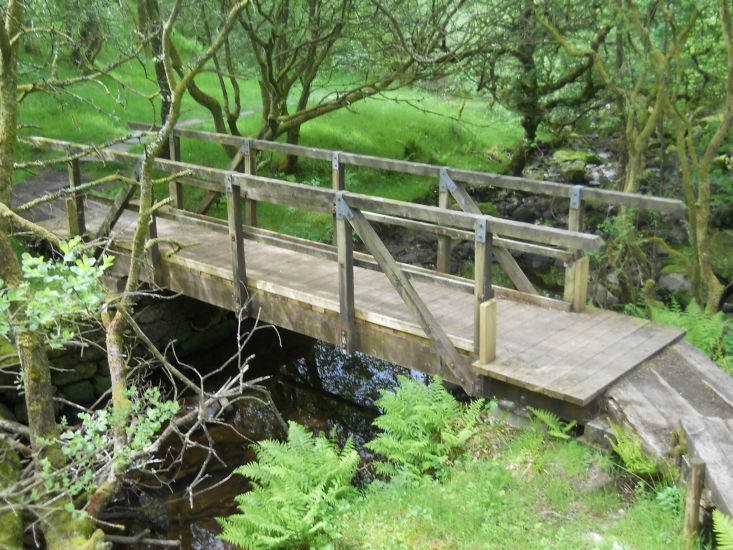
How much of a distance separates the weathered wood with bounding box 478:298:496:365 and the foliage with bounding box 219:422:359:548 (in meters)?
1.49

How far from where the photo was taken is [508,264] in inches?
331

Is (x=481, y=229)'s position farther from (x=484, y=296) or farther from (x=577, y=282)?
(x=577, y=282)

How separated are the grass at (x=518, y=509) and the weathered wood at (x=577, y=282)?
195 centimetres

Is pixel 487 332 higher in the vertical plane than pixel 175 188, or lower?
lower

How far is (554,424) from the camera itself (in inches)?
242

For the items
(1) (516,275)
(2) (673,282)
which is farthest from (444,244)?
(2) (673,282)

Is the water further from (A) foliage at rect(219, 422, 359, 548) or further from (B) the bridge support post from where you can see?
(B) the bridge support post

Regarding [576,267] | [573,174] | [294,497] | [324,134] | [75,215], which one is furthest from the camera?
[573,174]

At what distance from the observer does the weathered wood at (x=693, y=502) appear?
4332 mm

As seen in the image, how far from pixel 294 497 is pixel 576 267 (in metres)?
3.62

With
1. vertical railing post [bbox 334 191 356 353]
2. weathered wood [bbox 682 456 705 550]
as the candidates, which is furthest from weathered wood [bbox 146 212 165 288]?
weathered wood [bbox 682 456 705 550]

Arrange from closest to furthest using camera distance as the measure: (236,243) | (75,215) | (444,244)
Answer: (236,243) < (444,244) < (75,215)

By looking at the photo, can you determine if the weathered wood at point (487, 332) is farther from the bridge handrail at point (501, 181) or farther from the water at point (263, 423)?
the water at point (263, 423)

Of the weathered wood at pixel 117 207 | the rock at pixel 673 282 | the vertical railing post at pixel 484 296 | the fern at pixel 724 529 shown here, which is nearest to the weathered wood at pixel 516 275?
the vertical railing post at pixel 484 296
